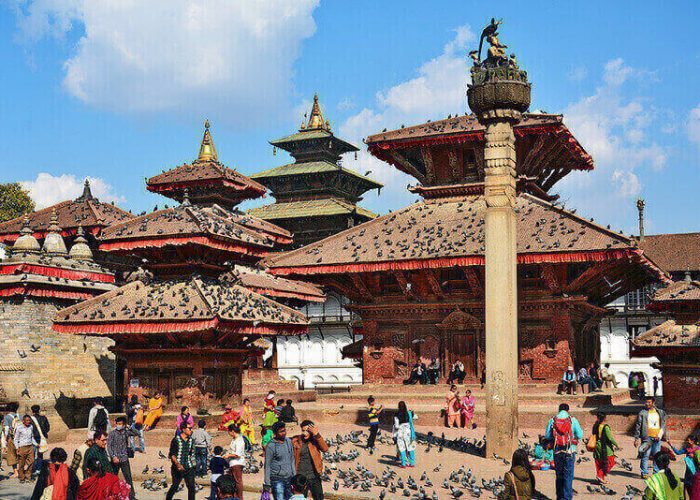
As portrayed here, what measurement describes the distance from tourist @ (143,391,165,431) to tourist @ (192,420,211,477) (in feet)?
19.9

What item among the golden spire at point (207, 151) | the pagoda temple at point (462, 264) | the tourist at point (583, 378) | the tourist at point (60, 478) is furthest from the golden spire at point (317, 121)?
the tourist at point (60, 478)

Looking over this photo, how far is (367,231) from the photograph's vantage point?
33.0 metres

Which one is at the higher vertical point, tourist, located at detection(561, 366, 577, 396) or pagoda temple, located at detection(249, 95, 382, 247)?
pagoda temple, located at detection(249, 95, 382, 247)

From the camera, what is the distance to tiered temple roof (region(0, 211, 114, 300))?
28.3 meters

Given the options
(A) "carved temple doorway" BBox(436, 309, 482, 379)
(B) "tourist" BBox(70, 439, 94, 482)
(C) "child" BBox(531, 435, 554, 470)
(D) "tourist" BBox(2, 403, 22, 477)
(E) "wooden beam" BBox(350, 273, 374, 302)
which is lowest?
(C) "child" BBox(531, 435, 554, 470)

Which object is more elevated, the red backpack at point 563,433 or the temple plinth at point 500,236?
the temple plinth at point 500,236

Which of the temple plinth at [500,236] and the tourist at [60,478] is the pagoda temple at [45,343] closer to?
the temple plinth at [500,236]

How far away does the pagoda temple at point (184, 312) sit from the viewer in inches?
954

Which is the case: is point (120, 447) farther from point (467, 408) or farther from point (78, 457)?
point (467, 408)

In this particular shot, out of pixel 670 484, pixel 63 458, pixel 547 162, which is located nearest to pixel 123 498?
pixel 63 458

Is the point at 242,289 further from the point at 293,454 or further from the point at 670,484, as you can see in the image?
the point at 670,484

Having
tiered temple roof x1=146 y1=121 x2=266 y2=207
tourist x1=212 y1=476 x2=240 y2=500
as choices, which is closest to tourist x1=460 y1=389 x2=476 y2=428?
tourist x1=212 y1=476 x2=240 y2=500

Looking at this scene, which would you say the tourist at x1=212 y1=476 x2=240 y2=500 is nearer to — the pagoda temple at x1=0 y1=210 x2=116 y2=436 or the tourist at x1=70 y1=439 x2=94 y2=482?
the tourist at x1=70 y1=439 x2=94 y2=482

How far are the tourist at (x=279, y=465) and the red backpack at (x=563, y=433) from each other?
17.5 ft
